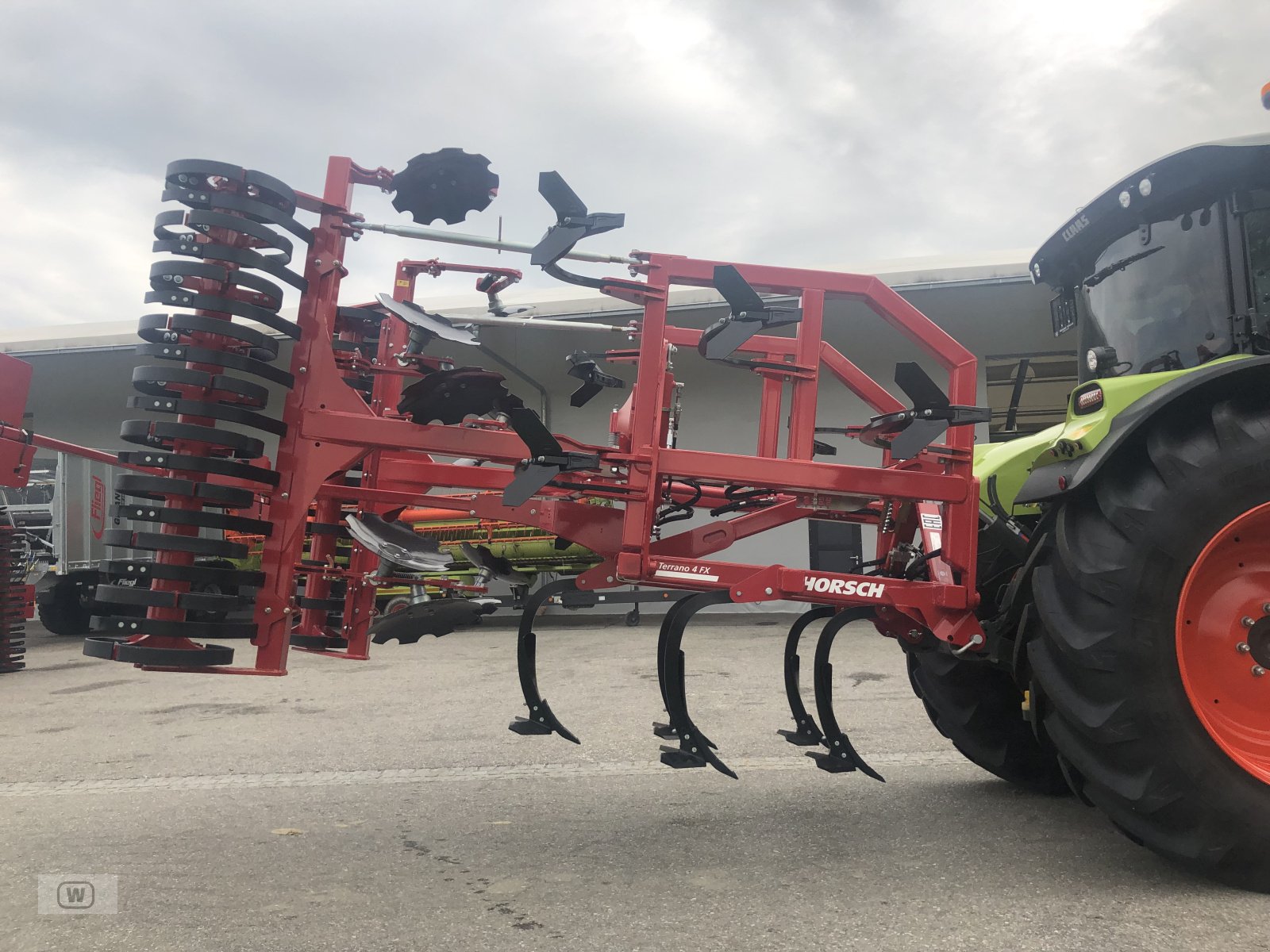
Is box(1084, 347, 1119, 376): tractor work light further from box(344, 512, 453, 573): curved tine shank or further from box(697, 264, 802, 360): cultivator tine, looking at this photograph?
box(344, 512, 453, 573): curved tine shank

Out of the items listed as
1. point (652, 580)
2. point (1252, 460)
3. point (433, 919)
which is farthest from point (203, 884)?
point (1252, 460)

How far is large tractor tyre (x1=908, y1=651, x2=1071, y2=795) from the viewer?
11.5 ft

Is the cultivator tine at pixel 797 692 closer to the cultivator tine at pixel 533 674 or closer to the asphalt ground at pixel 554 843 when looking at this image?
the asphalt ground at pixel 554 843

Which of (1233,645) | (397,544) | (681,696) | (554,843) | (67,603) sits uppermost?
(397,544)

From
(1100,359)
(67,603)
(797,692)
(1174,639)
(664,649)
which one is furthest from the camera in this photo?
(67,603)

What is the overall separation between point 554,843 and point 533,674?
549 mm

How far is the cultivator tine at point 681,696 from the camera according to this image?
282cm

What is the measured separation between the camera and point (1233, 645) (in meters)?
2.58

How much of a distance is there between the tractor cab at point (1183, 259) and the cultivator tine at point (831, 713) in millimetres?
1291

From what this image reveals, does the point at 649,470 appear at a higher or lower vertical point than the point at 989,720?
higher
